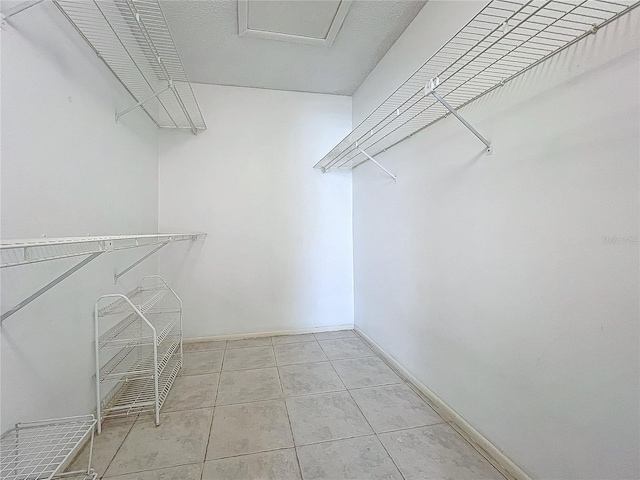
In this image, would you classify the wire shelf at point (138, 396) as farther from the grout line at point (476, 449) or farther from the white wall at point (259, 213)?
the grout line at point (476, 449)

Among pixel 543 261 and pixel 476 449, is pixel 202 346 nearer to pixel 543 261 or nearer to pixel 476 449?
pixel 476 449

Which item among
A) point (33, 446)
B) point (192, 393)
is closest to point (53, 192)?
point (33, 446)

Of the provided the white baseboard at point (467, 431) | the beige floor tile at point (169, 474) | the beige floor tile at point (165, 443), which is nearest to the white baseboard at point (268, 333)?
the white baseboard at point (467, 431)

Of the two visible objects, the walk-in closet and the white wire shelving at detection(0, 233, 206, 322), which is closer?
the white wire shelving at detection(0, 233, 206, 322)

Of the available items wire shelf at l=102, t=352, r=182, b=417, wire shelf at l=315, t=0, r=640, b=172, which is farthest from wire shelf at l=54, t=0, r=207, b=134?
wire shelf at l=102, t=352, r=182, b=417

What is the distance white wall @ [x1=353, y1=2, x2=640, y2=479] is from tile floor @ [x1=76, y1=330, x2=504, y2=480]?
270 millimetres

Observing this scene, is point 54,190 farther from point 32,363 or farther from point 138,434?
point 138,434

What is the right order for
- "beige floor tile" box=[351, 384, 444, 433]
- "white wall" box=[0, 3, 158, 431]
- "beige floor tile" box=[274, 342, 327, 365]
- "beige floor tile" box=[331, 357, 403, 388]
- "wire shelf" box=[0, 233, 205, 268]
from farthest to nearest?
"beige floor tile" box=[274, 342, 327, 365] < "beige floor tile" box=[331, 357, 403, 388] < "beige floor tile" box=[351, 384, 444, 433] < "white wall" box=[0, 3, 158, 431] < "wire shelf" box=[0, 233, 205, 268]

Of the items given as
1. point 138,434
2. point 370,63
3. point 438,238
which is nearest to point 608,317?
point 438,238

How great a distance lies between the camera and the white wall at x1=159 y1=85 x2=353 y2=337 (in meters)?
2.67

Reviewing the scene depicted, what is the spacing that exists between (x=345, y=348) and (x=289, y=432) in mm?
1140

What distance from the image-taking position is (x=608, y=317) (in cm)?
86

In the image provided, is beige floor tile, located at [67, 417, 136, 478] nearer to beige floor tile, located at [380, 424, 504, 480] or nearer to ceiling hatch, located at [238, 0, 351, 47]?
beige floor tile, located at [380, 424, 504, 480]

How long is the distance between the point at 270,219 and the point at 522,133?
2.17 m
